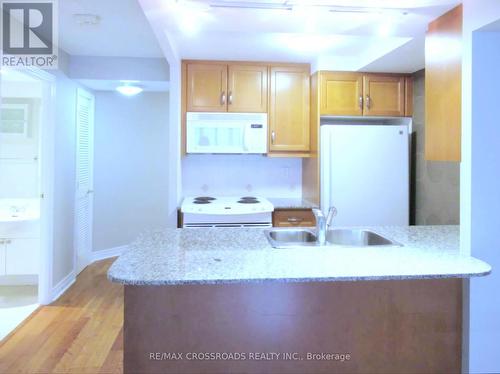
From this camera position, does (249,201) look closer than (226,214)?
No

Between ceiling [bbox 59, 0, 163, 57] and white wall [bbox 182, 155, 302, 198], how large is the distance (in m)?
1.16

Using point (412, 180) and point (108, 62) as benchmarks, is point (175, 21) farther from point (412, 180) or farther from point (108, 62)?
point (412, 180)

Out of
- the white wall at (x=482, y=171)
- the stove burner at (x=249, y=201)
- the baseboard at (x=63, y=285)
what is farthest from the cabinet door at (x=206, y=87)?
the white wall at (x=482, y=171)

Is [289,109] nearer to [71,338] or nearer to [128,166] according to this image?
[128,166]

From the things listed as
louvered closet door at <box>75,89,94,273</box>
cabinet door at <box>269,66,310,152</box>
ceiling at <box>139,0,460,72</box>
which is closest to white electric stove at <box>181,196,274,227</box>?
cabinet door at <box>269,66,310,152</box>

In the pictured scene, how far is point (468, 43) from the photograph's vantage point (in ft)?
5.34

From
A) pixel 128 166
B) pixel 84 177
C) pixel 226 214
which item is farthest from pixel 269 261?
pixel 128 166

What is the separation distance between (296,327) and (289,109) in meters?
2.52

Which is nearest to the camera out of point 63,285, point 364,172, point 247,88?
point 364,172

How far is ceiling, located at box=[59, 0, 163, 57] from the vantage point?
2.48 meters

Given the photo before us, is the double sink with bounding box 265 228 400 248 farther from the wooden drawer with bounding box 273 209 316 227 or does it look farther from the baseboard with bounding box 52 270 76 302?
the baseboard with bounding box 52 270 76 302

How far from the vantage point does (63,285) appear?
12.0ft

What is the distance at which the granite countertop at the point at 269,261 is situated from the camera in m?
1.34

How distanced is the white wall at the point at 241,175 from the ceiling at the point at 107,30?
1157mm
